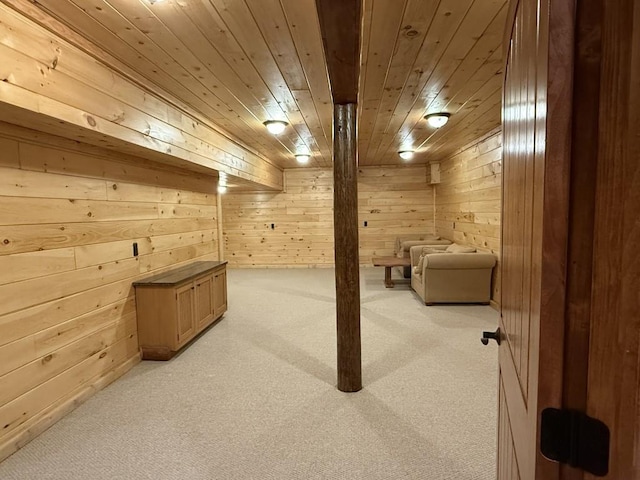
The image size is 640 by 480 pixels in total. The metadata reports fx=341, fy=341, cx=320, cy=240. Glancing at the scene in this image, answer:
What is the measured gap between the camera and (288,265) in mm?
8008

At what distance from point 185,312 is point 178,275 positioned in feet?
1.23

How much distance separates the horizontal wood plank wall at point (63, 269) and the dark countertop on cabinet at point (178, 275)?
0.10m

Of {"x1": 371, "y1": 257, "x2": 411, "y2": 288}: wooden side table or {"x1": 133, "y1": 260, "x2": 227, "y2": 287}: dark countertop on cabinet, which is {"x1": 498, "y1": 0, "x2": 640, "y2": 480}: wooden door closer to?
{"x1": 133, "y1": 260, "x2": 227, "y2": 287}: dark countertop on cabinet

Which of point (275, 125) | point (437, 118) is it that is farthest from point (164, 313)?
point (437, 118)

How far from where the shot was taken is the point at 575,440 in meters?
0.50

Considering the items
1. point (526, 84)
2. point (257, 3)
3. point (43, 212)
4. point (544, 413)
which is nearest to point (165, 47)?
point (257, 3)

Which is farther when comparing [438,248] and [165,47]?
[438,248]

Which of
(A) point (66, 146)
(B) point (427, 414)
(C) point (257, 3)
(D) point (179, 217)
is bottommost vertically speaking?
(B) point (427, 414)

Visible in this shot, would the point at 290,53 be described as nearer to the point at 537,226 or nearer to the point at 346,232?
the point at 346,232

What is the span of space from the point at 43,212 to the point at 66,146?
0.50m

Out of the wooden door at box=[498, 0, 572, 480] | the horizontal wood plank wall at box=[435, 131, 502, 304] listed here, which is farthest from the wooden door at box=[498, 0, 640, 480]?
the horizontal wood plank wall at box=[435, 131, 502, 304]

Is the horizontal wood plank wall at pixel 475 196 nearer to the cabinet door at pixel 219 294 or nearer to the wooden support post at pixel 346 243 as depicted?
the wooden support post at pixel 346 243

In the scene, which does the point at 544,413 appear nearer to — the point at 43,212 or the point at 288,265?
the point at 43,212

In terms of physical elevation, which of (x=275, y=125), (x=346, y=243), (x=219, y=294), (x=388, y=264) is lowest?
(x=219, y=294)
